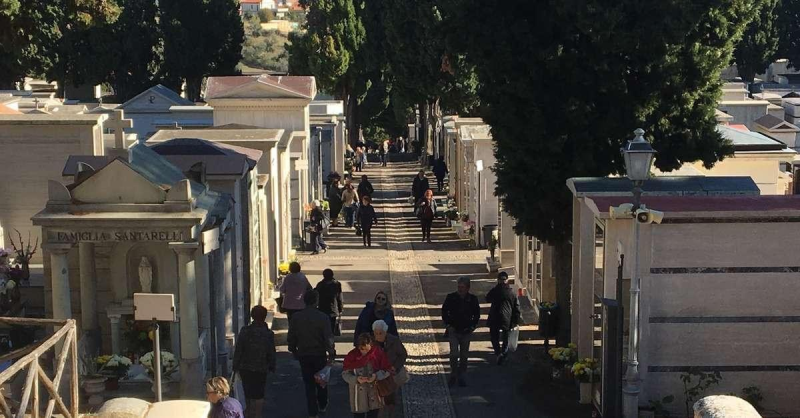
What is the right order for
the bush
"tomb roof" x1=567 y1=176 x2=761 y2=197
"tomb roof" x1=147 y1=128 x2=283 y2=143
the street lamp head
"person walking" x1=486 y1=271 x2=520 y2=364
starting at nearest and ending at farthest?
1. the street lamp head
2. "tomb roof" x1=567 y1=176 x2=761 y2=197
3. "person walking" x1=486 y1=271 x2=520 y2=364
4. "tomb roof" x1=147 y1=128 x2=283 y2=143
5. the bush

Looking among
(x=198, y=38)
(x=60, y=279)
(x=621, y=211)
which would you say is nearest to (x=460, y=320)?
(x=621, y=211)

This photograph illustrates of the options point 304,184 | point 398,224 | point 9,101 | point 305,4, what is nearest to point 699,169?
point 304,184

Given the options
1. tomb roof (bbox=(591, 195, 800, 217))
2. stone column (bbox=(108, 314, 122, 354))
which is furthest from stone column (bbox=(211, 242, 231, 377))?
tomb roof (bbox=(591, 195, 800, 217))

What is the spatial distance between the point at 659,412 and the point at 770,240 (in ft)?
7.02

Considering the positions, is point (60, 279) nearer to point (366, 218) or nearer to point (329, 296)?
point (329, 296)

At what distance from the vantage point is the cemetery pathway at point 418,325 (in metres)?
15.1

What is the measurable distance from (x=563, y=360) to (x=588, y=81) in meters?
3.75

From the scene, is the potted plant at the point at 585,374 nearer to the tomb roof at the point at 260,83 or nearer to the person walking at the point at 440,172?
the tomb roof at the point at 260,83

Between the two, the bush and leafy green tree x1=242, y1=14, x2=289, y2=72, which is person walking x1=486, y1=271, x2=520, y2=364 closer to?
leafy green tree x1=242, y1=14, x2=289, y2=72

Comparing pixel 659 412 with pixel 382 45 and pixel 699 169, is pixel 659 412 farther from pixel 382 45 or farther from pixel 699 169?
pixel 382 45

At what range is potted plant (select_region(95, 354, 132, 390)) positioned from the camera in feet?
46.5

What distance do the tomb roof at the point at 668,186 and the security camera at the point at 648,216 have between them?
6.82 ft

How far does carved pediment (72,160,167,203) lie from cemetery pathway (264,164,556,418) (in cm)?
303

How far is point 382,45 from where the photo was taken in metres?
53.5
